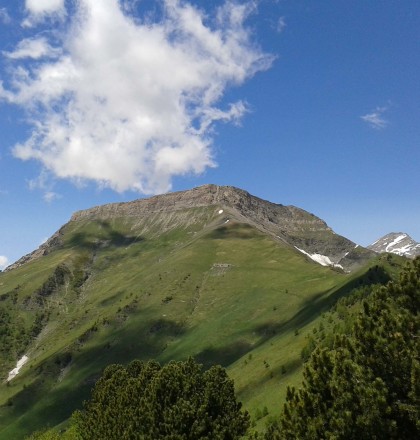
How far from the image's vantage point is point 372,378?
2566 centimetres

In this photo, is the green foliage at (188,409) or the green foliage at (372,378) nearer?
the green foliage at (372,378)

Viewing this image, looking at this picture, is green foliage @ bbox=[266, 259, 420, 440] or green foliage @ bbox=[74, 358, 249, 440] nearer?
green foliage @ bbox=[266, 259, 420, 440]

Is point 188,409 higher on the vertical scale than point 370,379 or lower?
higher

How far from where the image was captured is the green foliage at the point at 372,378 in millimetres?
24594

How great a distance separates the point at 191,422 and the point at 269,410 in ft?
119

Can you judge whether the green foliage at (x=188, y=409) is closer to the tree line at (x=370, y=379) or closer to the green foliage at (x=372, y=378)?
the tree line at (x=370, y=379)

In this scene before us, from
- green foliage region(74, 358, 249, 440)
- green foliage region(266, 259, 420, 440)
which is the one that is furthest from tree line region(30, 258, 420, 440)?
green foliage region(74, 358, 249, 440)

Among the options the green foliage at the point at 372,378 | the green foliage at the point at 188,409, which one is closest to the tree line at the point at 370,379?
the green foliage at the point at 372,378

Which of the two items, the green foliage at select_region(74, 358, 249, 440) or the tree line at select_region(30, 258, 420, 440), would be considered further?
the green foliage at select_region(74, 358, 249, 440)

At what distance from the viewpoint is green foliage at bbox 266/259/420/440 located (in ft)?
80.7

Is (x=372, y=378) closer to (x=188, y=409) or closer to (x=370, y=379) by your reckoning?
(x=370, y=379)

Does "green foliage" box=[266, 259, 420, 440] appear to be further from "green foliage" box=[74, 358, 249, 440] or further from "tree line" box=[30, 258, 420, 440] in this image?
"green foliage" box=[74, 358, 249, 440]

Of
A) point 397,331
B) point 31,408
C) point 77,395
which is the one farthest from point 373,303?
point 31,408

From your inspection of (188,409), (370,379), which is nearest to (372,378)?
(370,379)
